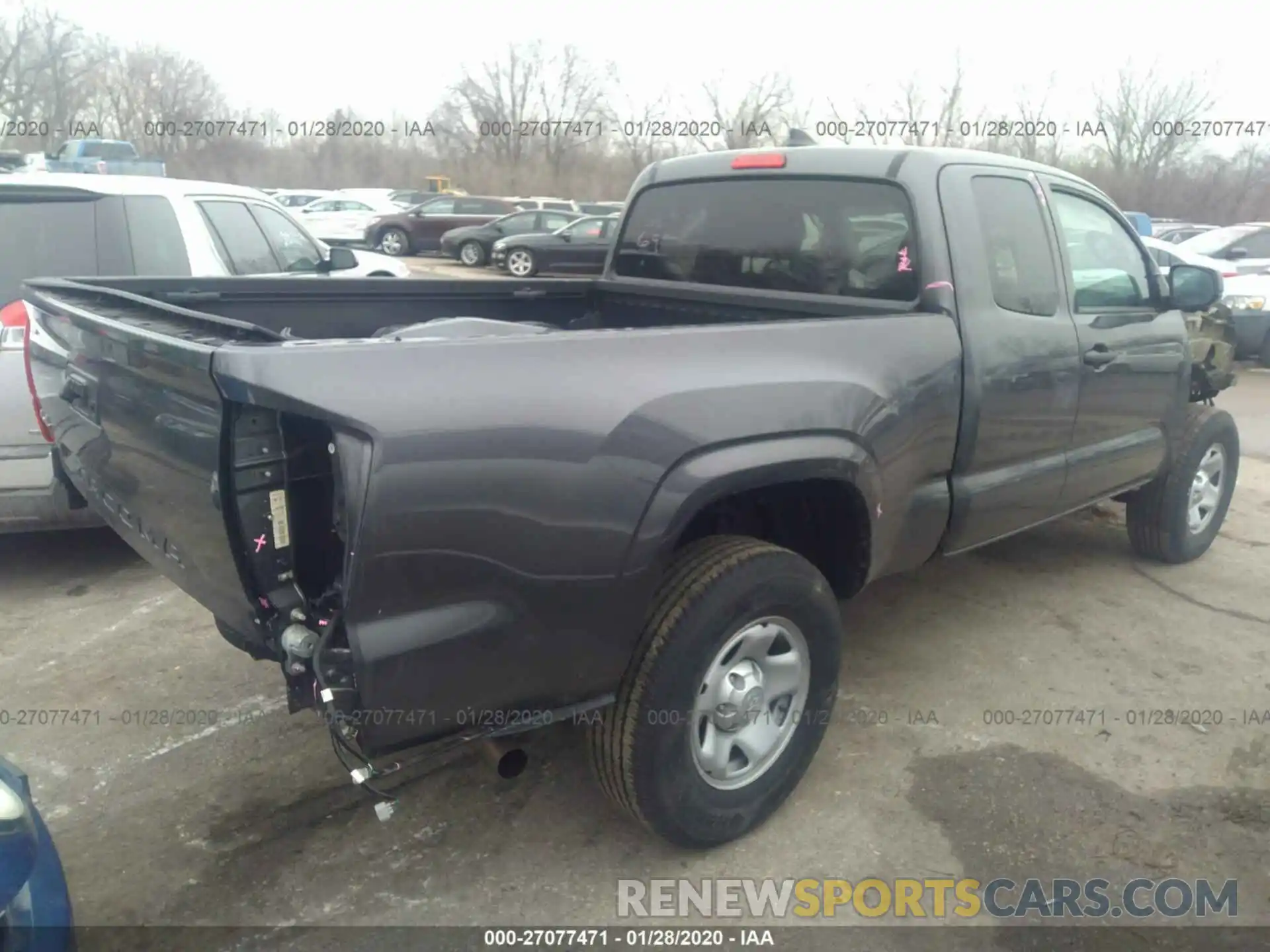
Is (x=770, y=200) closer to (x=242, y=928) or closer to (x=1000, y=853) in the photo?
(x=1000, y=853)

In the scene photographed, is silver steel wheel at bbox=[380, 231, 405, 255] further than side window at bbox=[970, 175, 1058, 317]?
Yes

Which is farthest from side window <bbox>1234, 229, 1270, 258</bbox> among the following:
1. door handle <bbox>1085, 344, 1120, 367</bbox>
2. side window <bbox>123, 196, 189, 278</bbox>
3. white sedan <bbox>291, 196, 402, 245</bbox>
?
white sedan <bbox>291, 196, 402, 245</bbox>

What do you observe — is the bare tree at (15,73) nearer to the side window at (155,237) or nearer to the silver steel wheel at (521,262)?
the silver steel wheel at (521,262)

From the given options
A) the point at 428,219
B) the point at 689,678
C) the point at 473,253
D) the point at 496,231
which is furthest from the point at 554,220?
the point at 689,678

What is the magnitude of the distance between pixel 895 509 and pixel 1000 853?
1.06m

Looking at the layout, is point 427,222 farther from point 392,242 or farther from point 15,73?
point 15,73

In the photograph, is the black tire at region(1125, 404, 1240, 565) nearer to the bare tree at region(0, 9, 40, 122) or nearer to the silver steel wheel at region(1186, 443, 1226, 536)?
the silver steel wheel at region(1186, 443, 1226, 536)

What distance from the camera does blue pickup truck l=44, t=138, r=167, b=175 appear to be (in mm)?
12013

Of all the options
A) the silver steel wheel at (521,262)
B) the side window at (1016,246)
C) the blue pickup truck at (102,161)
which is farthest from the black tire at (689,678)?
the silver steel wheel at (521,262)

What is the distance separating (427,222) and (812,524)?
2319 cm

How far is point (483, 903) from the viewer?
266 cm

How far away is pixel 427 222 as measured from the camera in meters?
24.7

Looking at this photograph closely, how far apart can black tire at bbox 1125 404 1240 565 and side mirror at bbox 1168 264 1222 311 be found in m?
0.70

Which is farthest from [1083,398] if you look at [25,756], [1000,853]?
[25,756]
